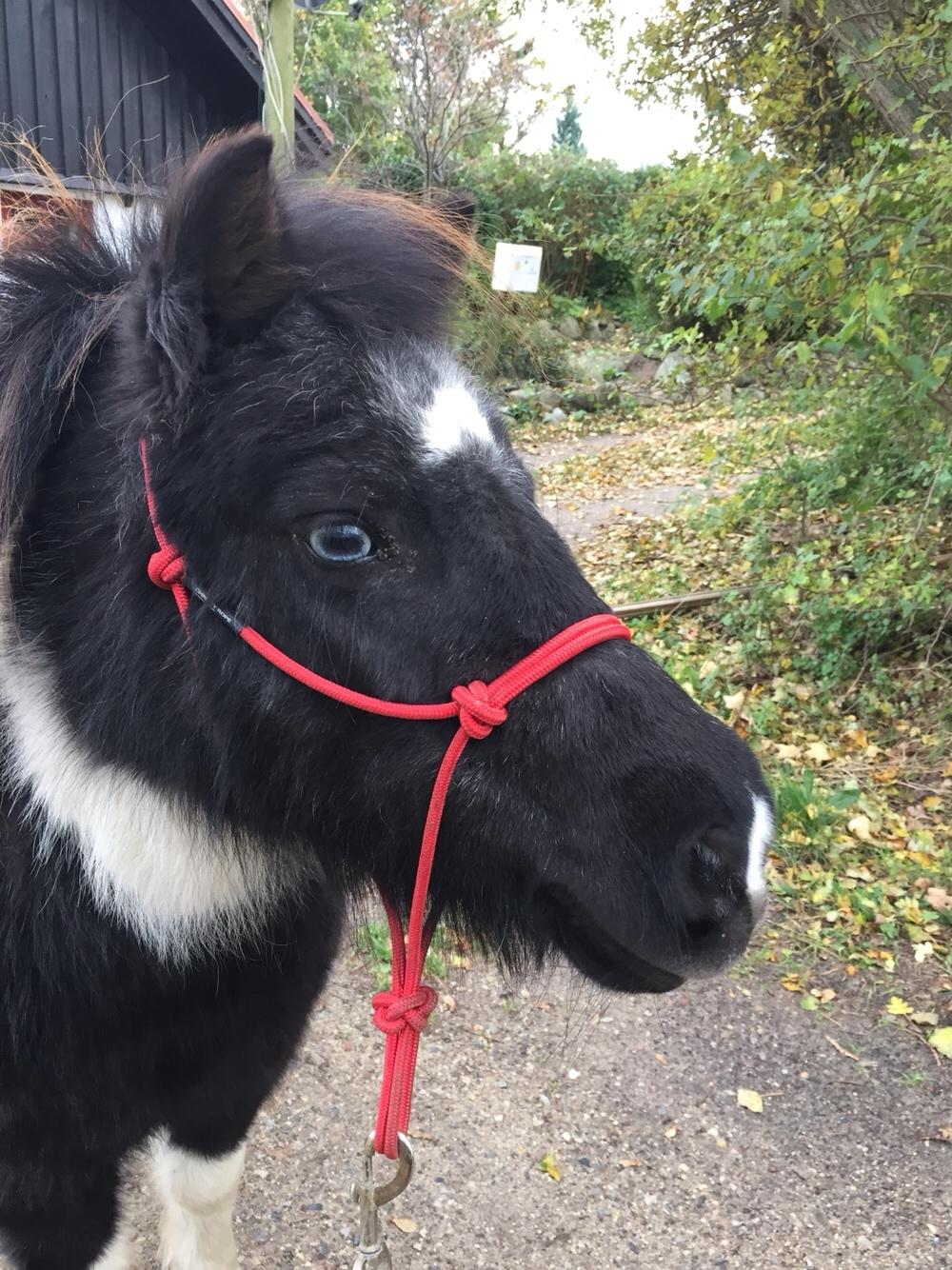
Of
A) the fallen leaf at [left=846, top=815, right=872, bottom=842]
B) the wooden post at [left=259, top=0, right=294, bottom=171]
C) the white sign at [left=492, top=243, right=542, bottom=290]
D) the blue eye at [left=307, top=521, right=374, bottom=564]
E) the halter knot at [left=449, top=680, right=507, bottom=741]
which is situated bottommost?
the fallen leaf at [left=846, top=815, right=872, bottom=842]

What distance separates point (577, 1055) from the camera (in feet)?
9.37

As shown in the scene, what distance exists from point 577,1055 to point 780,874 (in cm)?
115

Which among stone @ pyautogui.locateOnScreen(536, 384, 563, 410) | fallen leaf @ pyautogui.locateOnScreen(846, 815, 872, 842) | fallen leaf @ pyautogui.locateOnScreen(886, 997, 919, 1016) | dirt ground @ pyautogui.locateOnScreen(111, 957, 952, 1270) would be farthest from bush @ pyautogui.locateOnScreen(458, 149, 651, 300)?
dirt ground @ pyautogui.locateOnScreen(111, 957, 952, 1270)

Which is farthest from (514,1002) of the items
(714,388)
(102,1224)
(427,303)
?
(714,388)

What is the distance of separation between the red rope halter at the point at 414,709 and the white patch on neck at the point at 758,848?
0.29 meters

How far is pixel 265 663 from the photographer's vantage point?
1200 millimetres

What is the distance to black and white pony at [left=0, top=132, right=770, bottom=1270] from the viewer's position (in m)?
1.14

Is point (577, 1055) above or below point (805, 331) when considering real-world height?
below

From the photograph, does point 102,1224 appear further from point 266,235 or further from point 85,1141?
point 266,235

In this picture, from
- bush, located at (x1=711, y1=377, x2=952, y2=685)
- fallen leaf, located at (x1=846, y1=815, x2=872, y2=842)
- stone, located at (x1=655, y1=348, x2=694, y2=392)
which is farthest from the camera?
stone, located at (x1=655, y1=348, x2=694, y2=392)

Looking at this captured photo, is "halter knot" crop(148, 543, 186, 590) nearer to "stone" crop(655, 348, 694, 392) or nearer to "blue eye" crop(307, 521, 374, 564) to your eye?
"blue eye" crop(307, 521, 374, 564)

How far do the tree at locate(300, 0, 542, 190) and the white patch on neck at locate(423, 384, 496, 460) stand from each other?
11790 millimetres

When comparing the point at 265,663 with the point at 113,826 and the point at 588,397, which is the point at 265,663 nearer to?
the point at 113,826

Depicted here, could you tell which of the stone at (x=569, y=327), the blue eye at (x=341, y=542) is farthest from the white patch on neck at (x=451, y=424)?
the stone at (x=569, y=327)
